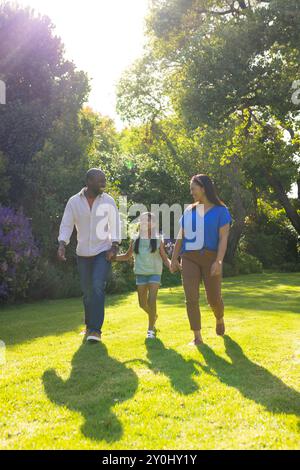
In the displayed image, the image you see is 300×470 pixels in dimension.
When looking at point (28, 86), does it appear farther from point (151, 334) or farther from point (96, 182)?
point (151, 334)

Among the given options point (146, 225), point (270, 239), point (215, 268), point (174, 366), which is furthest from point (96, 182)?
point (270, 239)

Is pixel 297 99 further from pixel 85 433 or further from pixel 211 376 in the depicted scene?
pixel 85 433

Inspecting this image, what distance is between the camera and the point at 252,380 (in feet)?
17.4

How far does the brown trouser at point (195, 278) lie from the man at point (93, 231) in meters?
1.11

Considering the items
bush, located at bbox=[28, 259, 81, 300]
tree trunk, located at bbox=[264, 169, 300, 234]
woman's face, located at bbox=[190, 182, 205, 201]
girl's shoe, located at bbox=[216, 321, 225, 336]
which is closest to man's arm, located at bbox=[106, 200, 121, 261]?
woman's face, located at bbox=[190, 182, 205, 201]

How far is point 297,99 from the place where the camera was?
16109 millimetres

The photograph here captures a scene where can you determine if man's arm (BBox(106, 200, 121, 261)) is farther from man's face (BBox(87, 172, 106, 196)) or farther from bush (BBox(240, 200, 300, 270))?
bush (BBox(240, 200, 300, 270))

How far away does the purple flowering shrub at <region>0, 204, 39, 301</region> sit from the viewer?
42.7ft

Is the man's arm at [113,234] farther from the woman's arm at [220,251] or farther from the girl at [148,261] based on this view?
the woman's arm at [220,251]

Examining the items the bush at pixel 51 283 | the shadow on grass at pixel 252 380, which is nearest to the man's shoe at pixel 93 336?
the shadow on grass at pixel 252 380

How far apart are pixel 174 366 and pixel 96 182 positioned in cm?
302

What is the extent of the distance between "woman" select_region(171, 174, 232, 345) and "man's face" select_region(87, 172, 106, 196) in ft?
4.37

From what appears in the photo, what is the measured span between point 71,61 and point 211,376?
46.5ft

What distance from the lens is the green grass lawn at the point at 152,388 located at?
12.4 ft
